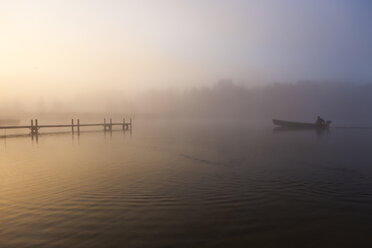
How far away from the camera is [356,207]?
7492mm

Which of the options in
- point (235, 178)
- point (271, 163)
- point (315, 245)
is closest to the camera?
point (315, 245)

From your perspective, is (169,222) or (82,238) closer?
(82,238)

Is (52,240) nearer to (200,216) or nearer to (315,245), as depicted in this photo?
(200,216)

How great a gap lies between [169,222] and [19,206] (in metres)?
4.66

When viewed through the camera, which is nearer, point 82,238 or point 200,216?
point 82,238

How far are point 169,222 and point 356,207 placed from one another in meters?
5.89

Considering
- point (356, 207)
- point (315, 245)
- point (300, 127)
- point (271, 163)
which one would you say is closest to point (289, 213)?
point (315, 245)

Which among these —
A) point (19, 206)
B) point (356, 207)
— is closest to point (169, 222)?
point (19, 206)

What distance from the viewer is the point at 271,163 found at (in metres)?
14.4

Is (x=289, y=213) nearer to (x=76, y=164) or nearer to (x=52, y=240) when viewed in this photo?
(x=52, y=240)

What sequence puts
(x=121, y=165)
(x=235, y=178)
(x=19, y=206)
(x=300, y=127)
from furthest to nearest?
(x=300, y=127), (x=121, y=165), (x=235, y=178), (x=19, y=206)

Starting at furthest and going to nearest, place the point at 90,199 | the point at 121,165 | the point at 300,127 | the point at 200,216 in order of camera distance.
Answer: the point at 300,127 → the point at 121,165 → the point at 90,199 → the point at 200,216

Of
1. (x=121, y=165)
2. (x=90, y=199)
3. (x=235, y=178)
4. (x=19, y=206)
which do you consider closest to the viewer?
(x=19, y=206)

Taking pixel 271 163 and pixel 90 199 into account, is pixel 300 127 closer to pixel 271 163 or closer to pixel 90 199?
pixel 271 163
